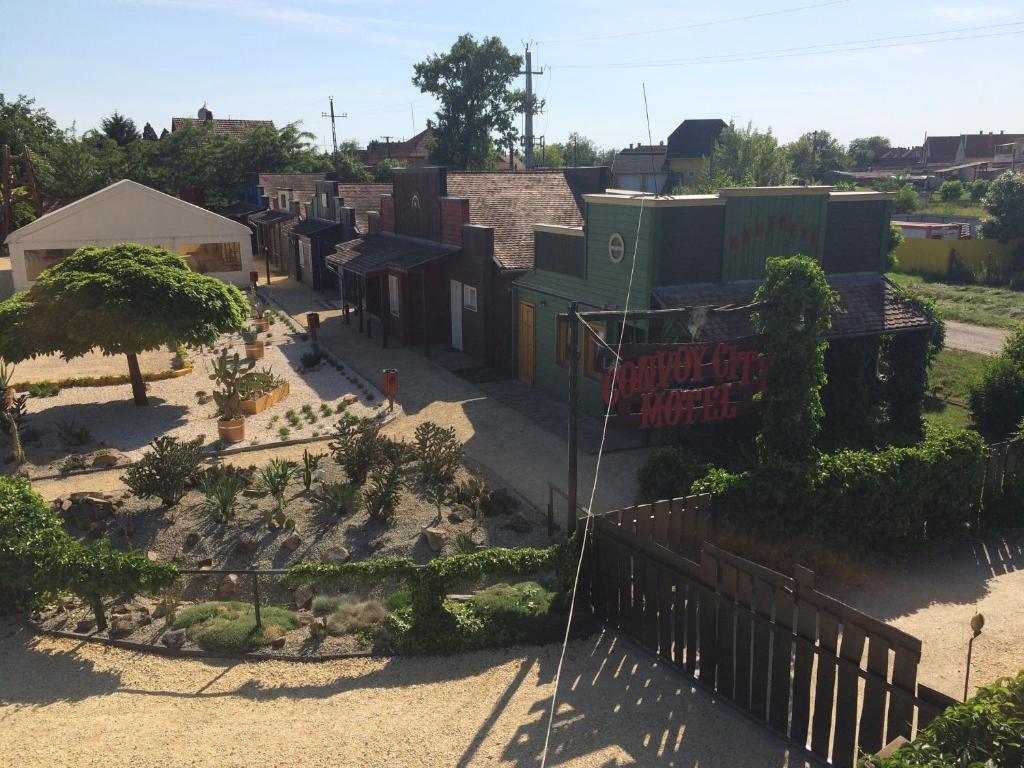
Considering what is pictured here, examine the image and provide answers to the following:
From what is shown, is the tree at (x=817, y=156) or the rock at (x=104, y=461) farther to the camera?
the tree at (x=817, y=156)

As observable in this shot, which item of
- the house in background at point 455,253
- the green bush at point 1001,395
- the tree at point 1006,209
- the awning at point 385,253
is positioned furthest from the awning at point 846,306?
the tree at point 1006,209

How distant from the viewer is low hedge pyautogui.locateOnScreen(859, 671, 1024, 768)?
5332 mm

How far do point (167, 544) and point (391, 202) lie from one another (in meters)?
18.5

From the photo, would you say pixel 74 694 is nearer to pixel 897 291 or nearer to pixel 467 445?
pixel 467 445

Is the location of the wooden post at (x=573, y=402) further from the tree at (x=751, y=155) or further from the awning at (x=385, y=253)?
the tree at (x=751, y=155)

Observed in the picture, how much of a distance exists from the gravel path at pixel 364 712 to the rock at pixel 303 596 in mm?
1356

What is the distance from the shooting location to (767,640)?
302 inches

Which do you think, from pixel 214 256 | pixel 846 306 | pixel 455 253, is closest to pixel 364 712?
pixel 846 306

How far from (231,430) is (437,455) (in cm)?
506

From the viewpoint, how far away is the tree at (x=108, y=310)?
656 inches

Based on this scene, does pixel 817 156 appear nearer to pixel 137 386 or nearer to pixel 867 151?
pixel 867 151

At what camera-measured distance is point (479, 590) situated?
34.9 feet

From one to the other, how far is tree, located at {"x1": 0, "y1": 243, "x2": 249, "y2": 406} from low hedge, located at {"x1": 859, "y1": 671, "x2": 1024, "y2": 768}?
15.3m

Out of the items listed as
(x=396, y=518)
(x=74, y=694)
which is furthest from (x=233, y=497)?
(x=74, y=694)
